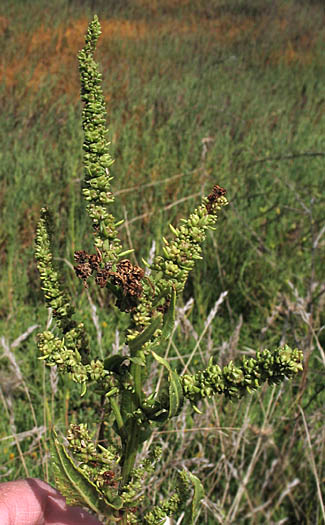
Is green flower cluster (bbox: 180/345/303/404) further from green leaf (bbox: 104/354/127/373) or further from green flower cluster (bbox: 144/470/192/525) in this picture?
green flower cluster (bbox: 144/470/192/525)

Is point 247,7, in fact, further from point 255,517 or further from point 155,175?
point 255,517

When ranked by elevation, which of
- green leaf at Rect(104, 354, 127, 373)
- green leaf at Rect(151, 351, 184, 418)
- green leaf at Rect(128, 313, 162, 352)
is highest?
green leaf at Rect(128, 313, 162, 352)

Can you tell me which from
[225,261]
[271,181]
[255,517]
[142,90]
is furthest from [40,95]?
[255,517]

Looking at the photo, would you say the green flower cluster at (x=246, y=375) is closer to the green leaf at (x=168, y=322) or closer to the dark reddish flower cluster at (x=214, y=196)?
the green leaf at (x=168, y=322)

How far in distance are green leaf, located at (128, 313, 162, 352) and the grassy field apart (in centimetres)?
26

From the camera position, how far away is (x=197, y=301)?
2.59 metres

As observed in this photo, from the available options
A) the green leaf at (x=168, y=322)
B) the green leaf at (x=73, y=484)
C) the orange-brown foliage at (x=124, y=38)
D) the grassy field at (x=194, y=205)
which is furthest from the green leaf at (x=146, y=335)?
the orange-brown foliage at (x=124, y=38)

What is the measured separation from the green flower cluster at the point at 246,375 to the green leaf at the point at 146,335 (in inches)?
3.1

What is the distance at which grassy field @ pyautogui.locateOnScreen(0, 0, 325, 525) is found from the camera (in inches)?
68.4

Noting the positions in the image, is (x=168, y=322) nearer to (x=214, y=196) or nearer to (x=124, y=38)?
(x=214, y=196)

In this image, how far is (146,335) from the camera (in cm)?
62

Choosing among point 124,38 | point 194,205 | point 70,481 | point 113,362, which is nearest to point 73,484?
point 70,481

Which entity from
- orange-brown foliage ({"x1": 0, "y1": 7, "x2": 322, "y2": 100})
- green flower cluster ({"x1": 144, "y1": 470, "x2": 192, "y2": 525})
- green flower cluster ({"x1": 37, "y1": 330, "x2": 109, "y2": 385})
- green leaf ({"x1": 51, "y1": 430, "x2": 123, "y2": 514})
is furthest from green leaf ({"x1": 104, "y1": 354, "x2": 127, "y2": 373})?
orange-brown foliage ({"x1": 0, "y1": 7, "x2": 322, "y2": 100})

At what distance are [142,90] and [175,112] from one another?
852mm
